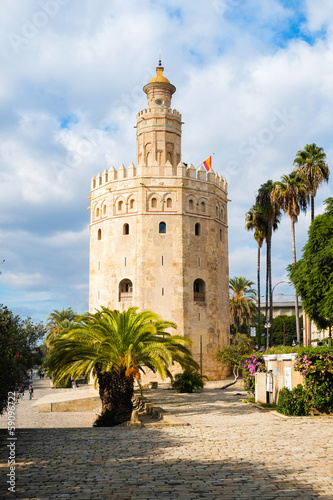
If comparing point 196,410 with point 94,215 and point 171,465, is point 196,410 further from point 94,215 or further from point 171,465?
point 94,215

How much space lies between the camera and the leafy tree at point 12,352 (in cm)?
1228

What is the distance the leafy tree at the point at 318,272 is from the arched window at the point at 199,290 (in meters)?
11.3

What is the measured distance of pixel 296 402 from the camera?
54.0 feet

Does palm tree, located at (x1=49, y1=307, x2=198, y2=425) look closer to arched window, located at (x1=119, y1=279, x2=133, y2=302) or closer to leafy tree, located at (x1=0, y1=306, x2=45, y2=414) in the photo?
leafy tree, located at (x1=0, y1=306, x2=45, y2=414)

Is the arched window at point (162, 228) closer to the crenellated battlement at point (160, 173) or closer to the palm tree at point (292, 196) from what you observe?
the crenellated battlement at point (160, 173)

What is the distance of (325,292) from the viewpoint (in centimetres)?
2384

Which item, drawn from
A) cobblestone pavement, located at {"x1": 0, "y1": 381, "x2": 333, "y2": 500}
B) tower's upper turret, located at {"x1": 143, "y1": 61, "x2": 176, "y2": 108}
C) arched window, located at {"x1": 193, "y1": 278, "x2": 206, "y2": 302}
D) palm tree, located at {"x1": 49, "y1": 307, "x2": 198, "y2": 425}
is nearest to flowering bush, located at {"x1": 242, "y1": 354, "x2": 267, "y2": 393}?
palm tree, located at {"x1": 49, "y1": 307, "x2": 198, "y2": 425}

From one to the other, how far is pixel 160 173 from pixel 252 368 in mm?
18906

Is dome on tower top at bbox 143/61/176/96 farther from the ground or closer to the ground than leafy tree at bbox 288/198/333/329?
farther from the ground

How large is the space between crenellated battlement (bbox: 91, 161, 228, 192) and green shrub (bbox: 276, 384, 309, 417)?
23.1 metres

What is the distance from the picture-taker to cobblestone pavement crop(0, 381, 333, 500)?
7227 millimetres

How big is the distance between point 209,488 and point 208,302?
29930 mm

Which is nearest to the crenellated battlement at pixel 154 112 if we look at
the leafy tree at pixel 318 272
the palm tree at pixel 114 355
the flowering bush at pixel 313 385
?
the leafy tree at pixel 318 272

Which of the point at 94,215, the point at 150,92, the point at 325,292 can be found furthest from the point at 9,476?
the point at 150,92
